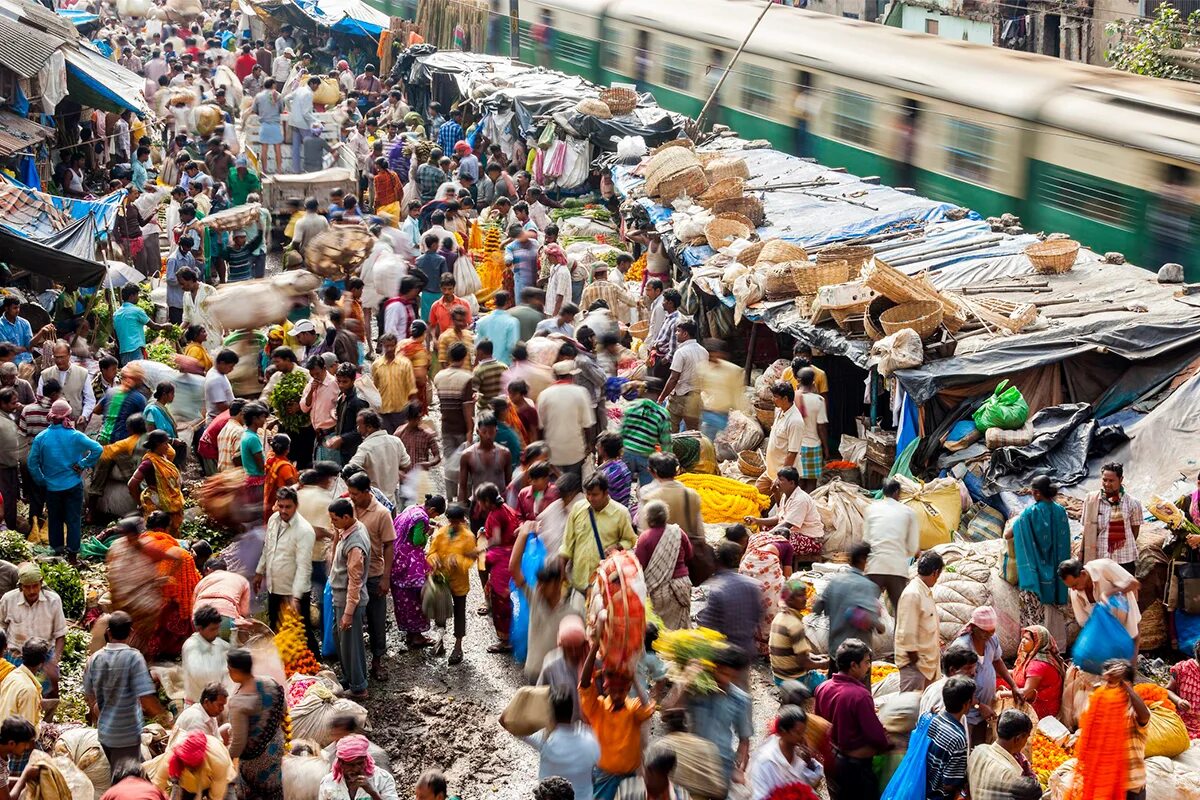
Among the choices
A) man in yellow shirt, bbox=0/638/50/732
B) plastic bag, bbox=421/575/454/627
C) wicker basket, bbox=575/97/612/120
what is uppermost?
wicker basket, bbox=575/97/612/120

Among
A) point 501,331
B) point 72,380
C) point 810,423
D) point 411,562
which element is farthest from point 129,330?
point 810,423

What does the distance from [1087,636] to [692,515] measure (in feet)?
7.34

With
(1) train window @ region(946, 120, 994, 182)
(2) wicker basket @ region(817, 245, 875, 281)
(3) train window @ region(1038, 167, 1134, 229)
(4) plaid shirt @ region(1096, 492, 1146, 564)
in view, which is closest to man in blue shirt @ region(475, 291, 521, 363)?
(2) wicker basket @ region(817, 245, 875, 281)

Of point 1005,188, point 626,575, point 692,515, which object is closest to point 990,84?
point 1005,188

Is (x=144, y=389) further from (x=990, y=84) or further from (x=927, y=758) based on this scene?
(x=990, y=84)

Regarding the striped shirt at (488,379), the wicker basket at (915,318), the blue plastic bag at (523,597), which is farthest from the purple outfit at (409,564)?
the wicker basket at (915,318)

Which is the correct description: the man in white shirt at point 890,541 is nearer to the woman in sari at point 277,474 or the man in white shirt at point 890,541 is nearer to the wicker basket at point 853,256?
the woman in sari at point 277,474

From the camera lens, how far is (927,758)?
652cm

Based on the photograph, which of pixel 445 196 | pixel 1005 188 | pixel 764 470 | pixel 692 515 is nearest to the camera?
pixel 692 515

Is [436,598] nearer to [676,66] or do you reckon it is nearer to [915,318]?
[915,318]

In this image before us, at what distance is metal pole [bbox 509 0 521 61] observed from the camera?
28.8 meters

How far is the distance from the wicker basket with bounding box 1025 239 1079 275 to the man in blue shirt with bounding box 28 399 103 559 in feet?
25.0

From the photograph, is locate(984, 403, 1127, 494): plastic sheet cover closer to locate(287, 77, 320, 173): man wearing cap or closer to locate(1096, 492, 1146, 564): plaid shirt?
locate(1096, 492, 1146, 564): plaid shirt

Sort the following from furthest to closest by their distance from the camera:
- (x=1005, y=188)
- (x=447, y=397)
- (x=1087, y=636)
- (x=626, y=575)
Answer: (x=1005, y=188)
(x=447, y=397)
(x=1087, y=636)
(x=626, y=575)
